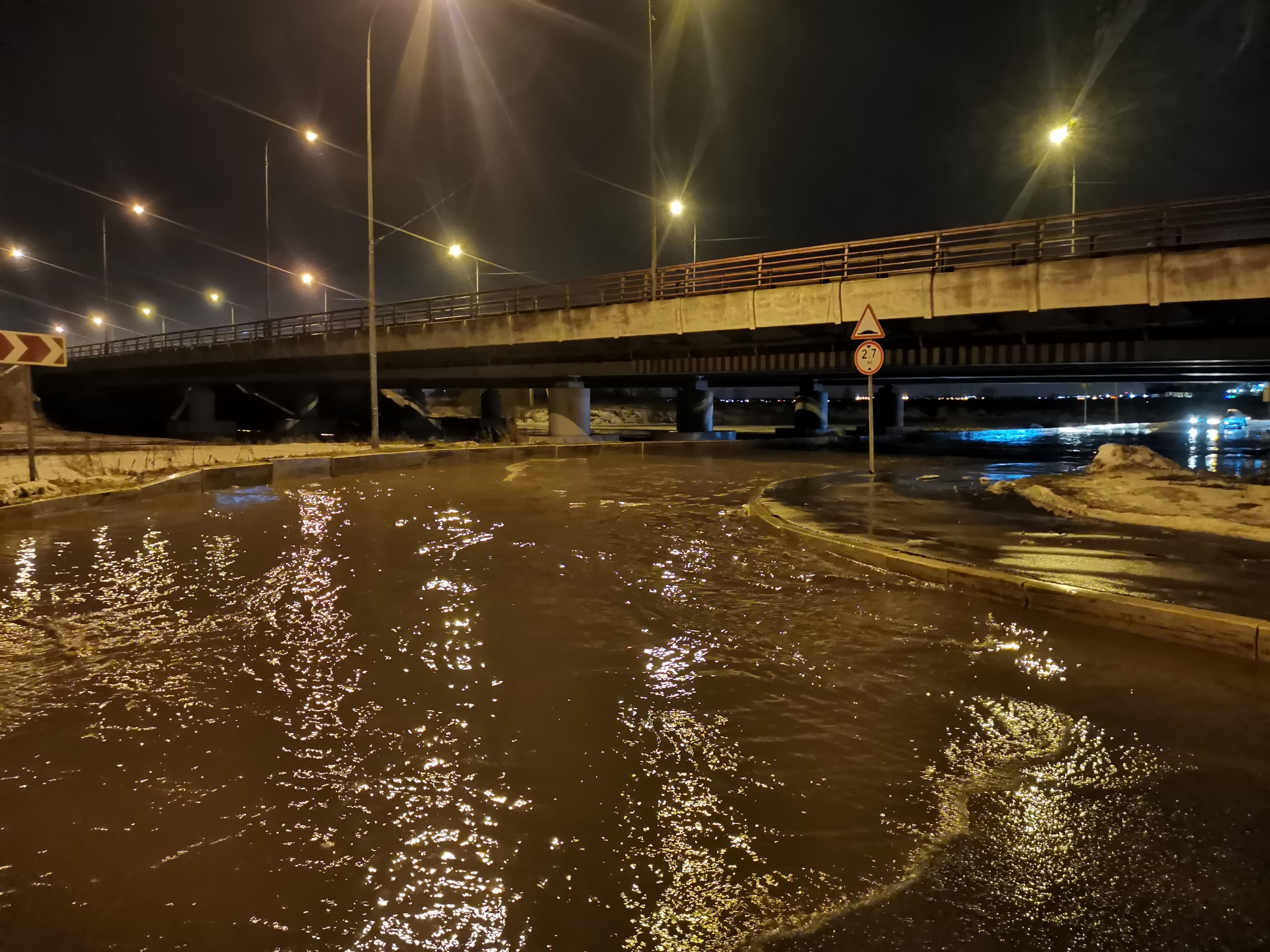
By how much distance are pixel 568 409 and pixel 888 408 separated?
26.3m

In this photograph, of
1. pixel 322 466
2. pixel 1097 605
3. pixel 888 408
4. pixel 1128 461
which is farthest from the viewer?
pixel 888 408

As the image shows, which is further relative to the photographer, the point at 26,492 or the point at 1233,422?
the point at 1233,422

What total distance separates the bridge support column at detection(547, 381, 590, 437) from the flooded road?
32.9 meters

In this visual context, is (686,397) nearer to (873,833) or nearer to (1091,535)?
(1091,535)

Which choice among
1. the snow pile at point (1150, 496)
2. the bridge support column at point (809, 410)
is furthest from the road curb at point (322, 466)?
the snow pile at point (1150, 496)

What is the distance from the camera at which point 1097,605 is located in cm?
683

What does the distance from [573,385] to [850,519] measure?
1195 inches

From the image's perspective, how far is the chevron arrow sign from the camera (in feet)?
44.2

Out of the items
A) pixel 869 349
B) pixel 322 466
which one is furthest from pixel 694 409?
pixel 869 349

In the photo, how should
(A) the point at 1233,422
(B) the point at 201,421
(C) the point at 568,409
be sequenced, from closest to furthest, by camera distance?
(C) the point at 568,409 < (B) the point at 201,421 < (A) the point at 1233,422

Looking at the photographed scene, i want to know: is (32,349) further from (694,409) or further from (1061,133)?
(694,409)

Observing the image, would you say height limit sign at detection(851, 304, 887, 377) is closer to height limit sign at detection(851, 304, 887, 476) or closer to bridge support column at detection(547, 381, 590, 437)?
height limit sign at detection(851, 304, 887, 476)

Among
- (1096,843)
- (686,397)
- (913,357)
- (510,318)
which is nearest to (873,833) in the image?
(1096,843)

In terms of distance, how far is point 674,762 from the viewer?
4293 mm
